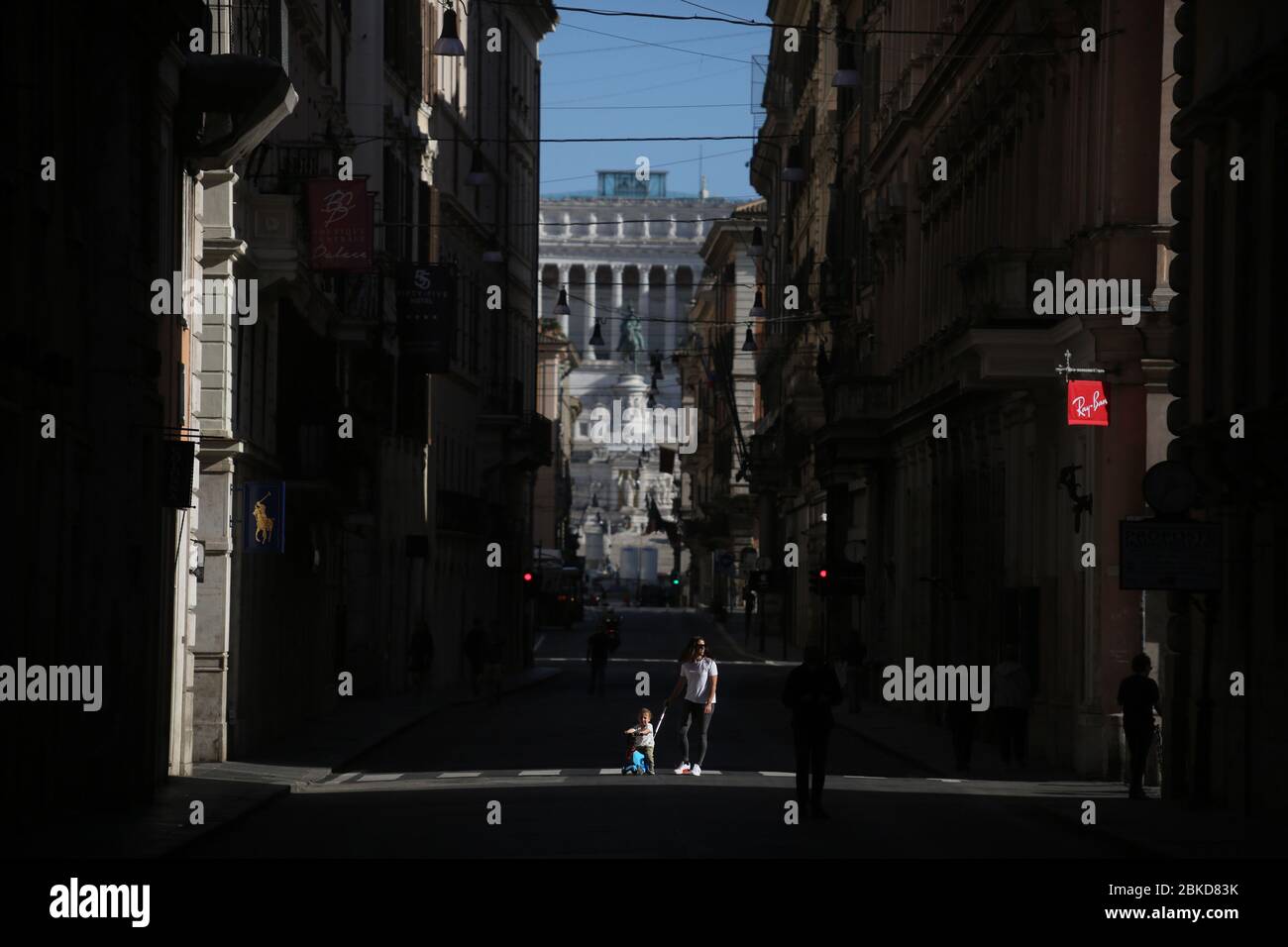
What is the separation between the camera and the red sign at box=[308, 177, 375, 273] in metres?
30.8

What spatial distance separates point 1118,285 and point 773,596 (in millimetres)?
56967

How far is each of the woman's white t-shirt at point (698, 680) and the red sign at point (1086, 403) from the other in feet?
15.2

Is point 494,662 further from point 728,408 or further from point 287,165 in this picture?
point 728,408

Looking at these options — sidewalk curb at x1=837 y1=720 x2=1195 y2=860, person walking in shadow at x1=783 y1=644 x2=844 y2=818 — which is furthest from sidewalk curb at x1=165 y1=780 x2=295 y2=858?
sidewalk curb at x1=837 y1=720 x2=1195 y2=860

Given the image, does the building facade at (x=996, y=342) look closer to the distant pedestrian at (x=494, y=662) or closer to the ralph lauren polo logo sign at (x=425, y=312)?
the distant pedestrian at (x=494, y=662)

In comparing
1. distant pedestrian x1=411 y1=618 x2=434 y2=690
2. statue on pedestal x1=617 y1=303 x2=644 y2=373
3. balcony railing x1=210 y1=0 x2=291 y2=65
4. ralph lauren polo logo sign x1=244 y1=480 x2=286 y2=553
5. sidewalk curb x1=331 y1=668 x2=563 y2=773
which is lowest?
sidewalk curb x1=331 y1=668 x2=563 y2=773

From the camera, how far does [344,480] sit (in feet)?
116

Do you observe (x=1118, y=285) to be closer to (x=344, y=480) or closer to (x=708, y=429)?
(x=344, y=480)

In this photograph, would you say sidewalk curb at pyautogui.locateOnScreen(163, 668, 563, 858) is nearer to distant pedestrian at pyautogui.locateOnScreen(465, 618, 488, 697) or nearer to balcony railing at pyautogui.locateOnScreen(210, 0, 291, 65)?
distant pedestrian at pyautogui.locateOnScreen(465, 618, 488, 697)

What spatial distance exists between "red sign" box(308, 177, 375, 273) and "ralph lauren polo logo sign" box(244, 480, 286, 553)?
3.43 meters

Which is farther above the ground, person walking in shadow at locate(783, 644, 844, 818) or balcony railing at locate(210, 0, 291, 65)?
balcony railing at locate(210, 0, 291, 65)
